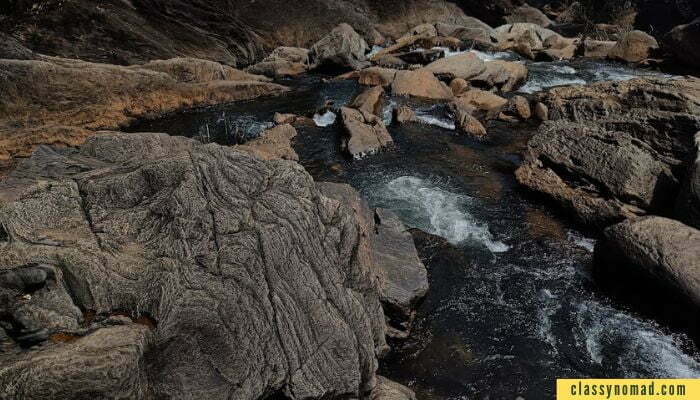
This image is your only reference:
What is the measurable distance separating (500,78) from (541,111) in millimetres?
6537

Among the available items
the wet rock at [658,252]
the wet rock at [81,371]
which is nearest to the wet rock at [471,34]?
the wet rock at [658,252]

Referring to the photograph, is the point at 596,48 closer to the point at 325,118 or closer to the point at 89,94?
the point at 325,118

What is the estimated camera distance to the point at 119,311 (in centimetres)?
508

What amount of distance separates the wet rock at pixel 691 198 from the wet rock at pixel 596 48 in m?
27.4

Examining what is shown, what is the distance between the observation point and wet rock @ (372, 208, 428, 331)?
817 centimetres

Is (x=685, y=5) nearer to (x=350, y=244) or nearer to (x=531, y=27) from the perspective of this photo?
(x=531, y=27)

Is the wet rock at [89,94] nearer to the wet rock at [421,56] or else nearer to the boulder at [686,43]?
the wet rock at [421,56]

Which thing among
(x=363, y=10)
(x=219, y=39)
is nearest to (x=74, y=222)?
(x=219, y=39)

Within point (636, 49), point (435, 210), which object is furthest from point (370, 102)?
point (636, 49)

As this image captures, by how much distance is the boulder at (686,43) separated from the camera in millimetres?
27328

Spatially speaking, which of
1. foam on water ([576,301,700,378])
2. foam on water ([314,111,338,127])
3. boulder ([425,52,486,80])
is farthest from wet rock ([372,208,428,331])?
boulder ([425,52,486,80])

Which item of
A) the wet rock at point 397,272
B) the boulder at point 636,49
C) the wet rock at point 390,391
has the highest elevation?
the boulder at point 636,49

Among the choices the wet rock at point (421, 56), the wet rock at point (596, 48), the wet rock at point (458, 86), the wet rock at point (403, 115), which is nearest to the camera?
the wet rock at point (403, 115)

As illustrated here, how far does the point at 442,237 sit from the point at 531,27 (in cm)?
3720
